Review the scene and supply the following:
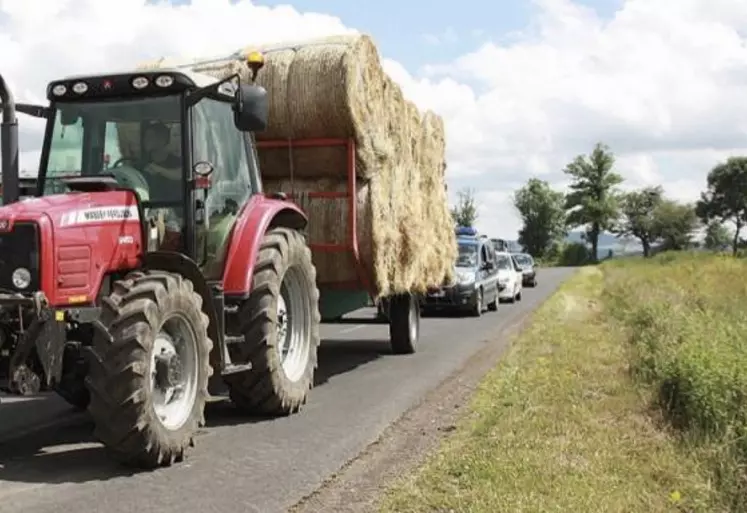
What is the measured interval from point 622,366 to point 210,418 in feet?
17.1

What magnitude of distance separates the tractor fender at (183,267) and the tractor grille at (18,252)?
101 cm

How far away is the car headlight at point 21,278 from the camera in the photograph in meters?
6.33

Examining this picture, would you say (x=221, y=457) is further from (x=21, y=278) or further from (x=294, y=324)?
(x=294, y=324)

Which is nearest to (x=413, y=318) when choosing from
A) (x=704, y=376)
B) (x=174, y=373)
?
(x=704, y=376)

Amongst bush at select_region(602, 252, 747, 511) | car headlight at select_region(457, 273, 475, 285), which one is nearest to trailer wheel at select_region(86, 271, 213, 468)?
bush at select_region(602, 252, 747, 511)

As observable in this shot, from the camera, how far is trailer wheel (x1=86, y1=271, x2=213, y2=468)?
616 centimetres

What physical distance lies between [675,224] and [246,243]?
352ft

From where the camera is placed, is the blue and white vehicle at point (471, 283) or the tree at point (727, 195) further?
the tree at point (727, 195)

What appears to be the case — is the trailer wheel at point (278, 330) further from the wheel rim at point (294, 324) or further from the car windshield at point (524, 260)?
the car windshield at point (524, 260)

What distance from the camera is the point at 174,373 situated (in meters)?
6.82

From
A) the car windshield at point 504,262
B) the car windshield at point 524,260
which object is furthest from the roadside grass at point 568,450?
the car windshield at point 524,260

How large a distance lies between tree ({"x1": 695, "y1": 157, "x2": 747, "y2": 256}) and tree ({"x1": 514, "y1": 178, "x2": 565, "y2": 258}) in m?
15.7

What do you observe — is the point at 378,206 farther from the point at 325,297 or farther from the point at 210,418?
the point at 210,418

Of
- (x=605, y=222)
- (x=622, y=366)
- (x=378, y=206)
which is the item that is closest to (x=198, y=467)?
(x=378, y=206)
